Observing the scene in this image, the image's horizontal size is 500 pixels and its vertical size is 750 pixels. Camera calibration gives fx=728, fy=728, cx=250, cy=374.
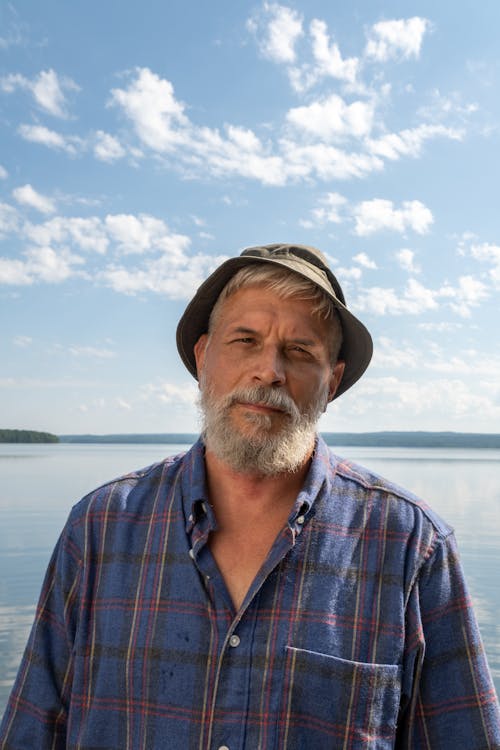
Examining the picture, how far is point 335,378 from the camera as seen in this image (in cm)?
241

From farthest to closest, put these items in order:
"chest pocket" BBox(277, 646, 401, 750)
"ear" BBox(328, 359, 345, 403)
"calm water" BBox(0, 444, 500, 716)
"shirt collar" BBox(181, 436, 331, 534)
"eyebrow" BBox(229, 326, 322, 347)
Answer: "calm water" BBox(0, 444, 500, 716)
"ear" BBox(328, 359, 345, 403)
"eyebrow" BBox(229, 326, 322, 347)
"shirt collar" BBox(181, 436, 331, 534)
"chest pocket" BBox(277, 646, 401, 750)

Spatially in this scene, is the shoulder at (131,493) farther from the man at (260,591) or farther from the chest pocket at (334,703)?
the chest pocket at (334,703)

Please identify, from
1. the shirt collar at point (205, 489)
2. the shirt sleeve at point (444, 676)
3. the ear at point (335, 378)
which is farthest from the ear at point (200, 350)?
the shirt sleeve at point (444, 676)

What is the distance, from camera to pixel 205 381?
7.61 ft

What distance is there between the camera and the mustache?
211cm

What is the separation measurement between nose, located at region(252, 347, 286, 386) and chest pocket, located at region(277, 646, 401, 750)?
720 mm

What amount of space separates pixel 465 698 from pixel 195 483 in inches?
36.6

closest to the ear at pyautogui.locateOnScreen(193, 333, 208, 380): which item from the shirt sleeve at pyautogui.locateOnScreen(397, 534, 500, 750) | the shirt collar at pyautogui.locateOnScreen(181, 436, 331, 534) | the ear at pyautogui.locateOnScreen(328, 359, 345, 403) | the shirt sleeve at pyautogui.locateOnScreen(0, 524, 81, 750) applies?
the shirt collar at pyautogui.locateOnScreen(181, 436, 331, 534)

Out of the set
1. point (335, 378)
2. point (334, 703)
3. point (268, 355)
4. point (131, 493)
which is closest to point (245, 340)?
point (268, 355)

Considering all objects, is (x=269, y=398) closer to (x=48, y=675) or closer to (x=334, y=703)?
(x=334, y=703)

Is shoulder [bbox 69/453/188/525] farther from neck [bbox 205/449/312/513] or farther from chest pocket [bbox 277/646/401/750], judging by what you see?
chest pocket [bbox 277/646/401/750]

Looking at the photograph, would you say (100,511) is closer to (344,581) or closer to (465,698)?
(344,581)

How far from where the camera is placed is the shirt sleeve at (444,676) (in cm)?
189

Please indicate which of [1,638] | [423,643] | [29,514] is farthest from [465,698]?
[29,514]
